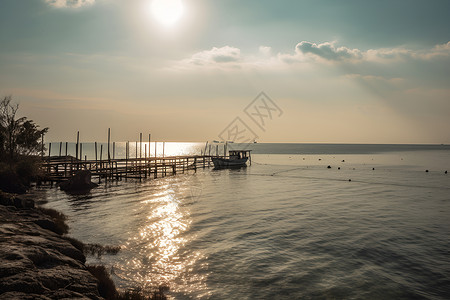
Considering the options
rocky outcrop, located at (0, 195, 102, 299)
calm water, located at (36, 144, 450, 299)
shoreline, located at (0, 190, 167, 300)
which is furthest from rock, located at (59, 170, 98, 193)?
rocky outcrop, located at (0, 195, 102, 299)

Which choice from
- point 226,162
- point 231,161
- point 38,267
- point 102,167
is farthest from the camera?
point 231,161

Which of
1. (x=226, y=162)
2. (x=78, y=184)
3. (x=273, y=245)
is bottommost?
(x=273, y=245)

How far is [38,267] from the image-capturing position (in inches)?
296

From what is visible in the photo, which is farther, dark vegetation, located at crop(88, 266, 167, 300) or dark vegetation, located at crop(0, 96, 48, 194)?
dark vegetation, located at crop(0, 96, 48, 194)

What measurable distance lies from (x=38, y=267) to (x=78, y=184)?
2409 centimetres

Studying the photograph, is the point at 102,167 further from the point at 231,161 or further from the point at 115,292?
the point at 115,292

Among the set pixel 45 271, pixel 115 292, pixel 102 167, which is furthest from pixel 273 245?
pixel 102 167

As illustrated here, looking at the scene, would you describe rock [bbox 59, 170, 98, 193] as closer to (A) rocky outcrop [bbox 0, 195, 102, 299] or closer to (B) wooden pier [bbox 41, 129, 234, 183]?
(B) wooden pier [bbox 41, 129, 234, 183]

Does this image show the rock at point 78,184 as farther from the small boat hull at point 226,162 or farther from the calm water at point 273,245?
the small boat hull at point 226,162

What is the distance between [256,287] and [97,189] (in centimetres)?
2548

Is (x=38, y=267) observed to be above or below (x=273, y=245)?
above

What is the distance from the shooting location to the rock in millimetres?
28891

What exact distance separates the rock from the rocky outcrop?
63.7ft

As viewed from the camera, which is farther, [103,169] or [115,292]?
[103,169]
